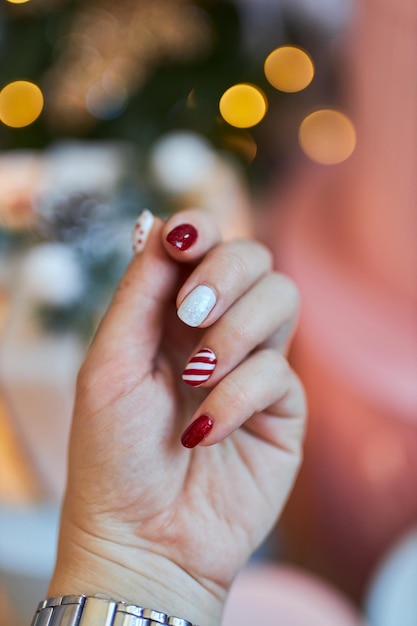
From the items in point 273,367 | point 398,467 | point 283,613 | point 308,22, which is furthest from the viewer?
point 308,22

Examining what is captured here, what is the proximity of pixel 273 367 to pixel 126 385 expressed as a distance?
0.12 meters

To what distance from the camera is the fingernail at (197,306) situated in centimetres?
50

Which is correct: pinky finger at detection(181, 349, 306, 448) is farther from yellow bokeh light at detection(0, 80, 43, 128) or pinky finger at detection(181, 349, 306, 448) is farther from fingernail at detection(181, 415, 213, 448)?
yellow bokeh light at detection(0, 80, 43, 128)

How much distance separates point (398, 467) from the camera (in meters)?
1.25

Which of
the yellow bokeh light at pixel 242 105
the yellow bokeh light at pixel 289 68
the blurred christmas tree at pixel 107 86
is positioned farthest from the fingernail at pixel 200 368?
the yellow bokeh light at pixel 289 68

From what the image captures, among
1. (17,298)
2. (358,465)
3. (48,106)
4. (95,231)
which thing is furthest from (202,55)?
(358,465)

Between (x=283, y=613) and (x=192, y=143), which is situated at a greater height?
(x=192, y=143)

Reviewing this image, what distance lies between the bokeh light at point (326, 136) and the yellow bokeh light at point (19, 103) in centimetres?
72

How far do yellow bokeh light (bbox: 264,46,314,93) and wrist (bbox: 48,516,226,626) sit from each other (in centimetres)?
109

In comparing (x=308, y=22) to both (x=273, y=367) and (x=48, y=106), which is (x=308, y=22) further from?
(x=273, y=367)

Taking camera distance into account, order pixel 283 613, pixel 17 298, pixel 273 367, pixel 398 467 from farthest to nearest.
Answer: pixel 398 467
pixel 17 298
pixel 283 613
pixel 273 367

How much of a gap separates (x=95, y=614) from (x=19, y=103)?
1.05m

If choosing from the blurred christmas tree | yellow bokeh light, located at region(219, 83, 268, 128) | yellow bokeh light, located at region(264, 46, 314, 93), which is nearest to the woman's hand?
the blurred christmas tree

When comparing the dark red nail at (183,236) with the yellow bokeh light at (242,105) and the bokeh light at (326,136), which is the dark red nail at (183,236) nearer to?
the yellow bokeh light at (242,105)
